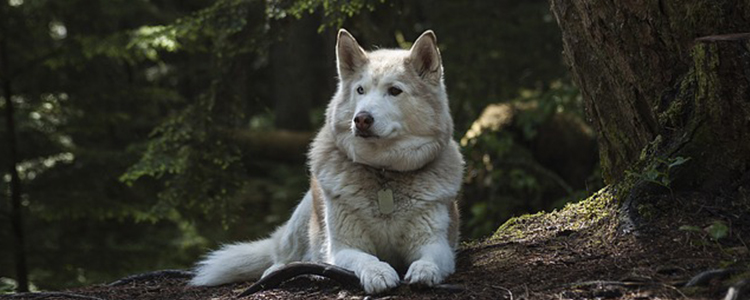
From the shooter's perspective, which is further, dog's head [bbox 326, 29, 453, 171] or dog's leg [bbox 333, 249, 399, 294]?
dog's head [bbox 326, 29, 453, 171]

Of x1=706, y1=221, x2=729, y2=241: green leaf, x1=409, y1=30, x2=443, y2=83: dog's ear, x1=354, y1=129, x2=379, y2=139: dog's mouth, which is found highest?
x1=409, y1=30, x2=443, y2=83: dog's ear

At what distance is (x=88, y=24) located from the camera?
9.94 metres

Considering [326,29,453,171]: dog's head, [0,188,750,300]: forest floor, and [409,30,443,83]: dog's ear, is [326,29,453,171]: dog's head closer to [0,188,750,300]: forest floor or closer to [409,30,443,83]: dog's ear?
[409,30,443,83]: dog's ear

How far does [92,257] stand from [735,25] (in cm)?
727

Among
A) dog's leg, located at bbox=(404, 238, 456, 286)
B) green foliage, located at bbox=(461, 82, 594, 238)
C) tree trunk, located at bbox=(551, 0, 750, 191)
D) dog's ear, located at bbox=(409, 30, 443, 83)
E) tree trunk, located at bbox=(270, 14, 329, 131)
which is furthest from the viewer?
tree trunk, located at bbox=(270, 14, 329, 131)

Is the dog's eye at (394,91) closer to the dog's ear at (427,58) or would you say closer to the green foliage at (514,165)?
the dog's ear at (427,58)

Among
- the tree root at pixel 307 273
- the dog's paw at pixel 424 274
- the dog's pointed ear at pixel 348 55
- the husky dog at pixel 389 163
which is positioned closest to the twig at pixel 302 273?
the tree root at pixel 307 273

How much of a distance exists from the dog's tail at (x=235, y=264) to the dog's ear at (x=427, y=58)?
177 cm

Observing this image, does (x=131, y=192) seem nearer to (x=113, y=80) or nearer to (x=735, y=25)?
(x=113, y=80)

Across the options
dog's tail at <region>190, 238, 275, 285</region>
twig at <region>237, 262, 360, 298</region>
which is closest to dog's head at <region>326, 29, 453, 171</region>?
twig at <region>237, 262, 360, 298</region>

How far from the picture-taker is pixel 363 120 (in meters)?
4.59

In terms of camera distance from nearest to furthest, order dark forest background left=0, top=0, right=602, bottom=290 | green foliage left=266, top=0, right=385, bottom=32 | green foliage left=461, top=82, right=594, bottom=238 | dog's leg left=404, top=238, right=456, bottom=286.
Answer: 1. dog's leg left=404, top=238, right=456, bottom=286
2. green foliage left=266, top=0, right=385, bottom=32
3. dark forest background left=0, top=0, right=602, bottom=290
4. green foliage left=461, top=82, right=594, bottom=238

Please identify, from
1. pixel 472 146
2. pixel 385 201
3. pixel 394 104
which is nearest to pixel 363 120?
pixel 394 104

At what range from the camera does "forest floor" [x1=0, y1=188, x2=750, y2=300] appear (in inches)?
147
